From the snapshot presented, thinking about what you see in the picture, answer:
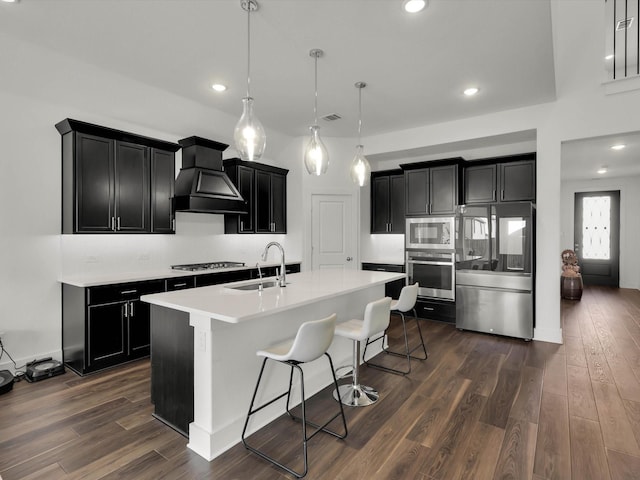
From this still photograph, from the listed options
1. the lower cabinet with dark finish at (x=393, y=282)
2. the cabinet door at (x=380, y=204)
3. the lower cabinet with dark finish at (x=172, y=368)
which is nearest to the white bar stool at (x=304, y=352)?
the lower cabinet with dark finish at (x=172, y=368)

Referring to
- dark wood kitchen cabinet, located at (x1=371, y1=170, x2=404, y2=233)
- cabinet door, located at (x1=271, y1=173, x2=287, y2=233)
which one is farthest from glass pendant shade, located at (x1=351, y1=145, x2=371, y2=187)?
dark wood kitchen cabinet, located at (x1=371, y1=170, x2=404, y2=233)

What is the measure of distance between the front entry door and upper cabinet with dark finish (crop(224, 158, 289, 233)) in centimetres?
797

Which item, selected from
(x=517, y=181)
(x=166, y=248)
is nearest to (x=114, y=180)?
(x=166, y=248)

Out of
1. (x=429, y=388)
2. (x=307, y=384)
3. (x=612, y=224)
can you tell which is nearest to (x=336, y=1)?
(x=307, y=384)

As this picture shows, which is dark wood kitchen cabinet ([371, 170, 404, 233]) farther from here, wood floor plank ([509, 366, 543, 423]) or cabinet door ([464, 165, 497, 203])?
wood floor plank ([509, 366, 543, 423])

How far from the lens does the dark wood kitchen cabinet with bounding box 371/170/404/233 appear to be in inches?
249

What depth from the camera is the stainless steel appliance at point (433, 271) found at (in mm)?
5344

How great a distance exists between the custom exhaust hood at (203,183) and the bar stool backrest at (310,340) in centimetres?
269

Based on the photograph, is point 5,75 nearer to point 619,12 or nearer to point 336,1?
point 336,1

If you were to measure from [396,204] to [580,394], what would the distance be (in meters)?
3.93

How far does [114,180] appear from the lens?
3805mm

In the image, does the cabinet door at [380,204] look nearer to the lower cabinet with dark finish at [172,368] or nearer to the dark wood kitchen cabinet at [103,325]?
the dark wood kitchen cabinet at [103,325]

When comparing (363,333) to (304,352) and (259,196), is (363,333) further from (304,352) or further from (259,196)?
(259,196)

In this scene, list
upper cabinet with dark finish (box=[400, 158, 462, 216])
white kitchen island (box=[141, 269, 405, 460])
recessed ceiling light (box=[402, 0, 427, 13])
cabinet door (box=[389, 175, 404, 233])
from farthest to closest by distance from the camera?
cabinet door (box=[389, 175, 404, 233]) → upper cabinet with dark finish (box=[400, 158, 462, 216]) → recessed ceiling light (box=[402, 0, 427, 13]) → white kitchen island (box=[141, 269, 405, 460])
